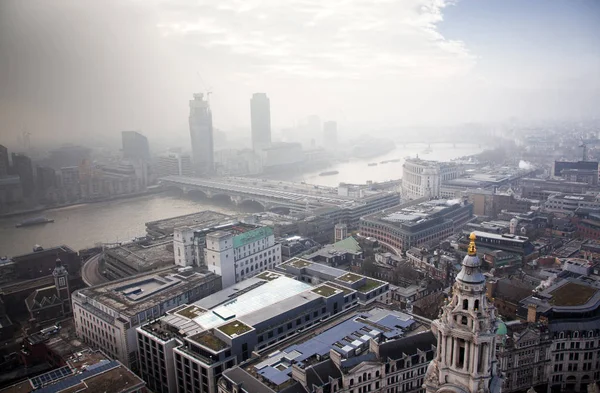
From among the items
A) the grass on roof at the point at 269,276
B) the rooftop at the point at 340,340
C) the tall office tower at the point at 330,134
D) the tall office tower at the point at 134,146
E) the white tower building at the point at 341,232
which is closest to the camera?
the rooftop at the point at 340,340

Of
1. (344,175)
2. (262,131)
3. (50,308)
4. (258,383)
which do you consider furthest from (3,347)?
(262,131)

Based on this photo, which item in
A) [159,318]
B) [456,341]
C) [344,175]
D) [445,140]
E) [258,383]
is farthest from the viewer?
[445,140]

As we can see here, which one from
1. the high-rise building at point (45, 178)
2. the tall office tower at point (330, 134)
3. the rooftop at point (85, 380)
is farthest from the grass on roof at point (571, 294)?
the tall office tower at point (330, 134)

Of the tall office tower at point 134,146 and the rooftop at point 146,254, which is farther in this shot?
the tall office tower at point 134,146

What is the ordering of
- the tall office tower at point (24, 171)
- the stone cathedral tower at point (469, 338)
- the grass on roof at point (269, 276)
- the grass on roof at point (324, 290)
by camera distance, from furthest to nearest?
the tall office tower at point (24, 171), the grass on roof at point (269, 276), the grass on roof at point (324, 290), the stone cathedral tower at point (469, 338)

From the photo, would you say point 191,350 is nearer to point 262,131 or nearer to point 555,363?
point 555,363

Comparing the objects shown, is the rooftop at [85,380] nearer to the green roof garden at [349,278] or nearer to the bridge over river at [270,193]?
the green roof garden at [349,278]

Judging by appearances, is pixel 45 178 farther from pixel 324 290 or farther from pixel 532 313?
pixel 532 313
